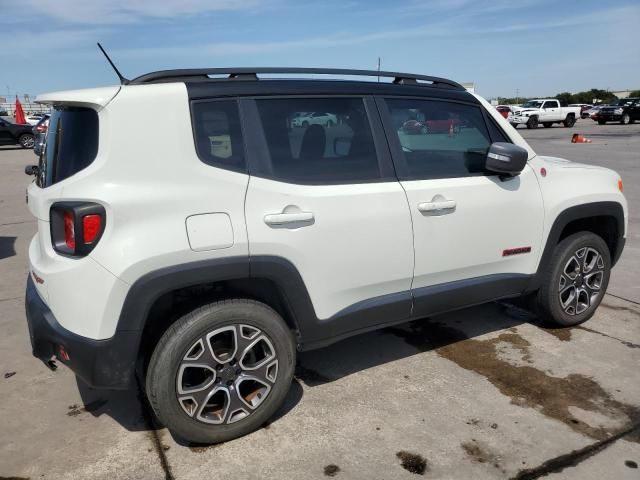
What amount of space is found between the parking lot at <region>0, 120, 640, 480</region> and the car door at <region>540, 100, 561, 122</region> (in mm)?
30090

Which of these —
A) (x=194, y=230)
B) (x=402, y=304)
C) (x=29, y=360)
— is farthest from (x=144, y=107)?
(x=29, y=360)

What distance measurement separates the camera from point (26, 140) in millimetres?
22234

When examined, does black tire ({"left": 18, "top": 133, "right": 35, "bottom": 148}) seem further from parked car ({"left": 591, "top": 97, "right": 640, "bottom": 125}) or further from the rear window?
parked car ({"left": 591, "top": 97, "right": 640, "bottom": 125})

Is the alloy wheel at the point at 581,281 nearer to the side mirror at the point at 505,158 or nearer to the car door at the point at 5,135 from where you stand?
the side mirror at the point at 505,158

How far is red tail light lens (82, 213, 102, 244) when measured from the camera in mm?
2316

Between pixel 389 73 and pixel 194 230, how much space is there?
166 cm

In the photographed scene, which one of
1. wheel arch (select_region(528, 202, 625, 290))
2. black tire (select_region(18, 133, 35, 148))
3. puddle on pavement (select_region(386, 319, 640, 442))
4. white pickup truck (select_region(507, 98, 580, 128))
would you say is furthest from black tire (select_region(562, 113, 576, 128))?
puddle on pavement (select_region(386, 319, 640, 442))

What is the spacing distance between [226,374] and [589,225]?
306 centimetres

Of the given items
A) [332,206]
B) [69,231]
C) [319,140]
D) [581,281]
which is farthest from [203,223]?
[581,281]

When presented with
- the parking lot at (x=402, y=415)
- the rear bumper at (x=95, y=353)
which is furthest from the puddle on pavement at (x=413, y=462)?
the rear bumper at (x=95, y=353)

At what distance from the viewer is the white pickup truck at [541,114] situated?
31.1m

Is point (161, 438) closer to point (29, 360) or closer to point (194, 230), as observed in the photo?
point (194, 230)

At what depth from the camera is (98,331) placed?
2.37 meters

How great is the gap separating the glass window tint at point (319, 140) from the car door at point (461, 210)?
19 centimetres
